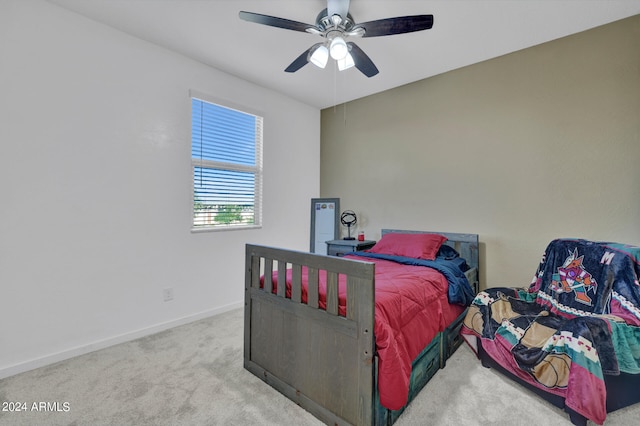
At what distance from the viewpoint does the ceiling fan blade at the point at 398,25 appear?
1691 millimetres

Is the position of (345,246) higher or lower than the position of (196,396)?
higher

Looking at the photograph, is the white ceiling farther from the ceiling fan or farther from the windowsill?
the windowsill

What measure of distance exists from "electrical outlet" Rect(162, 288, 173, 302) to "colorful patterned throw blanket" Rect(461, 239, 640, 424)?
2.64m

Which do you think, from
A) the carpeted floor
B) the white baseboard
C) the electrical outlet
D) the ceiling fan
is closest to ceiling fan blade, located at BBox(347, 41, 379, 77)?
the ceiling fan

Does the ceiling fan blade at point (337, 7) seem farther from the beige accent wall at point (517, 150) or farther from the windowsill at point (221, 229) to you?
the windowsill at point (221, 229)

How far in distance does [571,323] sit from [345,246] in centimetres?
220

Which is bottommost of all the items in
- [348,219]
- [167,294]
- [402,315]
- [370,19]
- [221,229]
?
[167,294]

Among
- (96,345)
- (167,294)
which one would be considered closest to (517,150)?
(167,294)

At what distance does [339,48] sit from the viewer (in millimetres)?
1979

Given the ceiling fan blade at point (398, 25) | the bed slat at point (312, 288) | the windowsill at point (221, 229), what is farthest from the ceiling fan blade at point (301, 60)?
the windowsill at point (221, 229)

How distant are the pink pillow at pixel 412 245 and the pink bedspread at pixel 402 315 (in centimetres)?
41

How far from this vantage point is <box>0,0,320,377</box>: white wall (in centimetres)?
205

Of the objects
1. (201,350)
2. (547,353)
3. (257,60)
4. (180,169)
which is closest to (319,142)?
(257,60)

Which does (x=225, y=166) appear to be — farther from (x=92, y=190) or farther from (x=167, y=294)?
(x=167, y=294)
